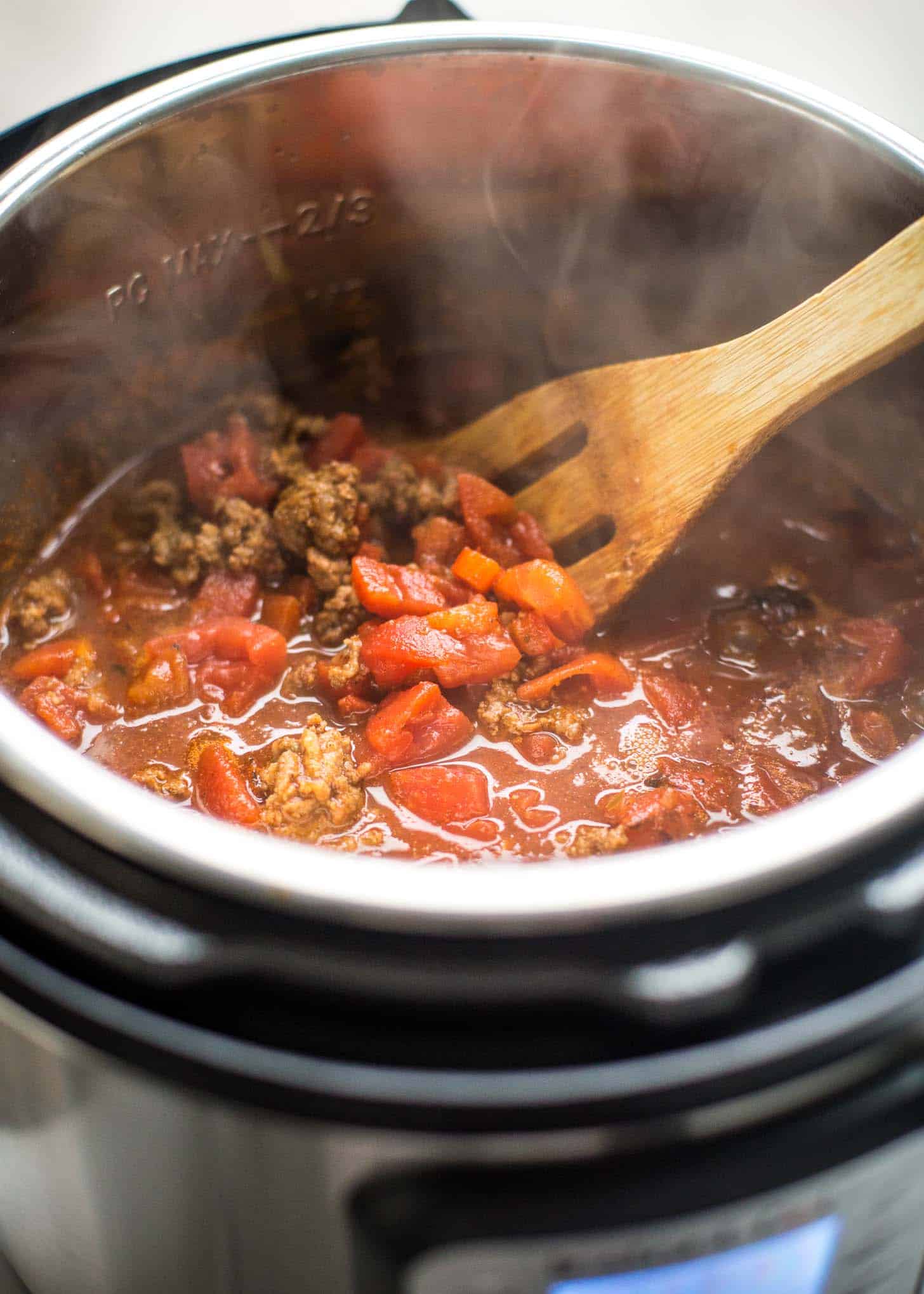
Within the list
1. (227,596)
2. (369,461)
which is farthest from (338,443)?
(227,596)

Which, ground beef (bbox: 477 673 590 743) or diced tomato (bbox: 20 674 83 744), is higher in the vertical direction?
diced tomato (bbox: 20 674 83 744)

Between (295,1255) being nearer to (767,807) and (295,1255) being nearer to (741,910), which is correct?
(741,910)

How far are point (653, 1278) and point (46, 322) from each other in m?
1.78

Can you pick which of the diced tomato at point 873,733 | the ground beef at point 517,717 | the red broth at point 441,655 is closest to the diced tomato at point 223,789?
the red broth at point 441,655

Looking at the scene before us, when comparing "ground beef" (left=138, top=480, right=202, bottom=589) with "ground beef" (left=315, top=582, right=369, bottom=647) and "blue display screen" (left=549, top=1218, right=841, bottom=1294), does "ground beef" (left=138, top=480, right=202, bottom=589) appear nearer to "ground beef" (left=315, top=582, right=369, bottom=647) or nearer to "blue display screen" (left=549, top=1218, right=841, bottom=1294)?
"ground beef" (left=315, top=582, right=369, bottom=647)

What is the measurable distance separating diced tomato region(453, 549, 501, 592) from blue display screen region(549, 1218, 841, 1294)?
1.32 metres

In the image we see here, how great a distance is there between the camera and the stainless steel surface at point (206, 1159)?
3.17 feet

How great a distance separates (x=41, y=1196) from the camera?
1.28 meters

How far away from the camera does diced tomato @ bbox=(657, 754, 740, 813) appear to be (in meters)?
1.87

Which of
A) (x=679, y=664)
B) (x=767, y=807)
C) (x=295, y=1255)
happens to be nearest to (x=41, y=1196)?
(x=295, y=1255)

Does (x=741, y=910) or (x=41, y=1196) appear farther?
(x=41, y=1196)

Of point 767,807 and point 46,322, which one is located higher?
point 46,322

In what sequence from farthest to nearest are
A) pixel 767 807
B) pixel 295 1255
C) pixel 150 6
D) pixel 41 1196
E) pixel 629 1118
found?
pixel 150 6 < pixel 767 807 < pixel 41 1196 < pixel 295 1255 < pixel 629 1118

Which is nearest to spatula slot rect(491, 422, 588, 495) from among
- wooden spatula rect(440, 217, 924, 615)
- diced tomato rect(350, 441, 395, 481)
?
wooden spatula rect(440, 217, 924, 615)
